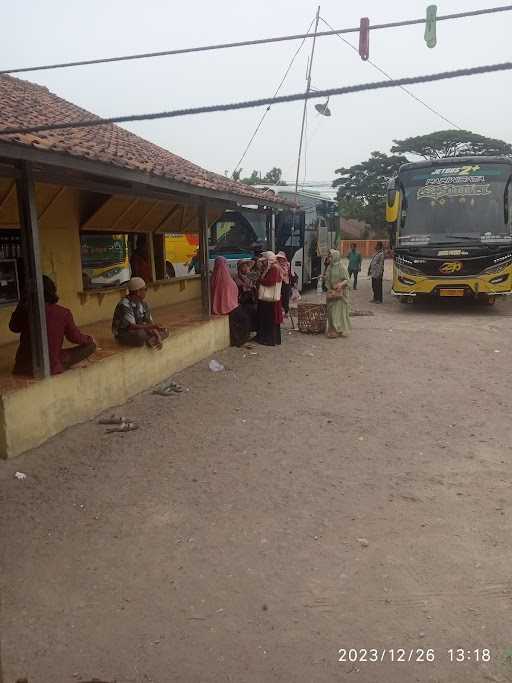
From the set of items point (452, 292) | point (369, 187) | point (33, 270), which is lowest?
point (452, 292)

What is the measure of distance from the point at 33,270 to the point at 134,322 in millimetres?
1777

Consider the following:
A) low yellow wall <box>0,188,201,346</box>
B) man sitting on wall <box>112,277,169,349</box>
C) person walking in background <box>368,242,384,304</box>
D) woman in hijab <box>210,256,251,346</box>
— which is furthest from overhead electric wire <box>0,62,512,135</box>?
person walking in background <box>368,242,384,304</box>

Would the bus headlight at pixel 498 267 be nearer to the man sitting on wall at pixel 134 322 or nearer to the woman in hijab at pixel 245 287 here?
the woman in hijab at pixel 245 287

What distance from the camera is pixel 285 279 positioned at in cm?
974

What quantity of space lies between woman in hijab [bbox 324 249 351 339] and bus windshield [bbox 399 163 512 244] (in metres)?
3.46

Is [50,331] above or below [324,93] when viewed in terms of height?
below

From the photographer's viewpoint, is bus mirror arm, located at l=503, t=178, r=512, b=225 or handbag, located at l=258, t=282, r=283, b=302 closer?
handbag, located at l=258, t=282, r=283, b=302

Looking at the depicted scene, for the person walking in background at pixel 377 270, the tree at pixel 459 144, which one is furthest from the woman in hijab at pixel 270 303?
the tree at pixel 459 144

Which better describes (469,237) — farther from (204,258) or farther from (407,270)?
(204,258)

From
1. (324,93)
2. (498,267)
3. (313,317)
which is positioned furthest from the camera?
(498,267)

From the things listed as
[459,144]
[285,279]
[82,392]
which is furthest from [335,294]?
[459,144]

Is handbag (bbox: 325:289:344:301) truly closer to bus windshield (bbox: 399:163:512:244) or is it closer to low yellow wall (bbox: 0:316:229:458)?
low yellow wall (bbox: 0:316:229:458)

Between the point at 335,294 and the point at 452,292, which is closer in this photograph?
the point at 335,294

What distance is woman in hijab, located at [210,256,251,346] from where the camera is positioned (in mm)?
8852
